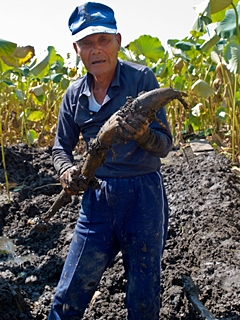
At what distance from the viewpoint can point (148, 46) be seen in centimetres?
691

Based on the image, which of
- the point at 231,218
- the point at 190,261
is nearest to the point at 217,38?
the point at 231,218

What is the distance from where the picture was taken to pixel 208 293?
2881 millimetres

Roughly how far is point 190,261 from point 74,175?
4.92 ft

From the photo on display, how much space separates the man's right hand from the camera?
6.98 feet

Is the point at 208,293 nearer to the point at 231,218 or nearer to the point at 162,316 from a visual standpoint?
the point at 162,316

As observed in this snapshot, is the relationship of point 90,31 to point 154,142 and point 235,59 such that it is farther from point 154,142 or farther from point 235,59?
point 235,59

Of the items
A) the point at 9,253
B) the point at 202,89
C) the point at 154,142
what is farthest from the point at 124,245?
the point at 202,89

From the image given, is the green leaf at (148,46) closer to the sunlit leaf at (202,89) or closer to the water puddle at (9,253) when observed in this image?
the sunlit leaf at (202,89)

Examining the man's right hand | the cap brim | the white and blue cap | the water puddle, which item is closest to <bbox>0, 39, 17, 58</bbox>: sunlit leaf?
the water puddle

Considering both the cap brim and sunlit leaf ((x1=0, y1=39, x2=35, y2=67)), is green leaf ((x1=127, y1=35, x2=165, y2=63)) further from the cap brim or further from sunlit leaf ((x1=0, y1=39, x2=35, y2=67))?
the cap brim

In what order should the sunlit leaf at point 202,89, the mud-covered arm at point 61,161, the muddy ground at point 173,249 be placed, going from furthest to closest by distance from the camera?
1. the sunlit leaf at point 202,89
2. the muddy ground at point 173,249
3. the mud-covered arm at point 61,161

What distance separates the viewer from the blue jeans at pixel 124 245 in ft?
7.07

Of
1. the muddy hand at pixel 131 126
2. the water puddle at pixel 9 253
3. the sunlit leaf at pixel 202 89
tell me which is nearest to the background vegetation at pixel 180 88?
the sunlit leaf at pixel 202 89

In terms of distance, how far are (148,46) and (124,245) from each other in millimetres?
5062
